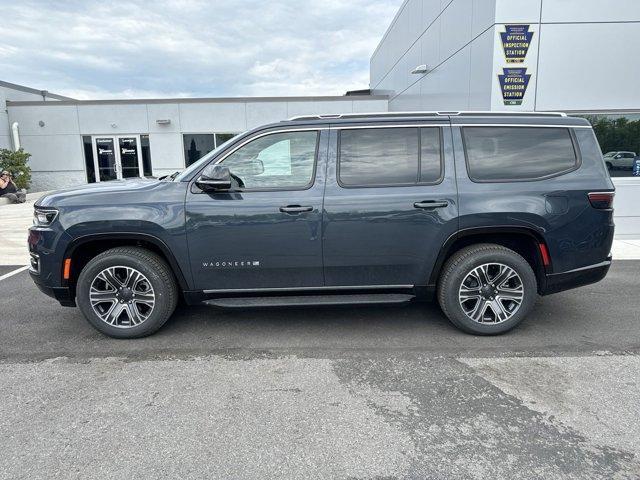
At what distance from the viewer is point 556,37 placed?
817 centimetres

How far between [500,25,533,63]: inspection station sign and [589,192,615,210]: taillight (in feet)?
17.1

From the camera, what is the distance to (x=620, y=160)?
862 cm

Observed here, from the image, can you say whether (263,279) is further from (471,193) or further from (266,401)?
(471,193)

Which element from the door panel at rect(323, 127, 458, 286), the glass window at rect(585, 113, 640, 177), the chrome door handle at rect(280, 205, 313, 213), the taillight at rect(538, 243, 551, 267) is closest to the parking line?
the chrome door handle at rect(280, 205, 313, 213)

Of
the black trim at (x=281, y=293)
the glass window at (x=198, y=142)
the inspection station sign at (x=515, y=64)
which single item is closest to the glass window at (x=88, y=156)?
the glass window at (x=198, y=142)

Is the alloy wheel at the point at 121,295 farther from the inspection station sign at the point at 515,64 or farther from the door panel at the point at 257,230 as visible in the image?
the inspection station sign at the point at 515,64

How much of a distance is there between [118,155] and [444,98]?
44.4ft

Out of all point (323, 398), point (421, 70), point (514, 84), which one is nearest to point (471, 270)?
point (323, 398)

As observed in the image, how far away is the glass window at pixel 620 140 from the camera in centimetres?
852

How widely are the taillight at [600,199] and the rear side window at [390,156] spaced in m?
1.39

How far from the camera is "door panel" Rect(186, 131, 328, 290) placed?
3.86m

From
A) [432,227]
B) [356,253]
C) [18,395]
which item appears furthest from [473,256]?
[18,395]

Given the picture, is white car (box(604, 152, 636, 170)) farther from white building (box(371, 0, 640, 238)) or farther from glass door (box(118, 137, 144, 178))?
glass door (box(118, 137, 144, 178))

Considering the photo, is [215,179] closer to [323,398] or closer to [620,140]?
[323,398]
